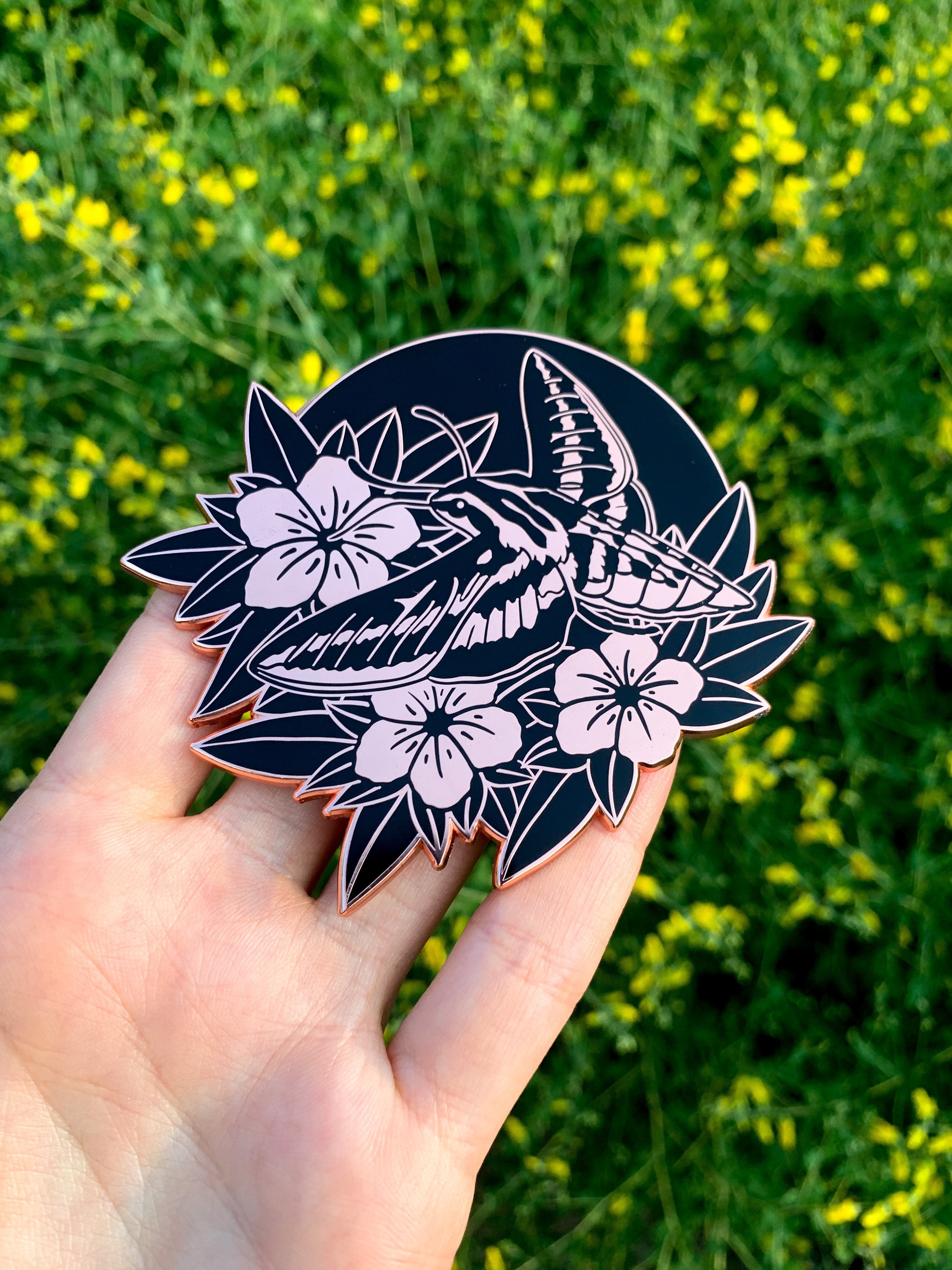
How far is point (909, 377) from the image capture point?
244 centimetres

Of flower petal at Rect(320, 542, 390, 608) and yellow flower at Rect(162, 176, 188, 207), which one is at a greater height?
yellow flower at Rect(162, 176, 188, 207)

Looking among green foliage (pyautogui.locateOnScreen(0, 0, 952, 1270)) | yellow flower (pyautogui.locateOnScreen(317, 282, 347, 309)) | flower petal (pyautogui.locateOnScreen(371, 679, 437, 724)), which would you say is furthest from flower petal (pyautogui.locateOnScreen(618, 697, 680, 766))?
yellow flower (pyautogui.locateOnScreen(317, 282, 347, 309))

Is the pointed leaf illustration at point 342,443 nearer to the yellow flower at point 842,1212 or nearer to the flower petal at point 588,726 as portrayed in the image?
the flower petal at point 588,726

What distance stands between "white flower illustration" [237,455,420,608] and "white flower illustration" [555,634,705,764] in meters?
0.40

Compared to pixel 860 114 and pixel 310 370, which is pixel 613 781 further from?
pixel 860 114

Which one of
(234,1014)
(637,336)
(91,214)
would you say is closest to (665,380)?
(637,336)

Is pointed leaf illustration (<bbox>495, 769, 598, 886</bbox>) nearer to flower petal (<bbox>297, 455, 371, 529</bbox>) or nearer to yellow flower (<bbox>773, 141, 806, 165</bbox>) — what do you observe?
flower petal (<bbox>297, 455, 371, 529</bbox>)

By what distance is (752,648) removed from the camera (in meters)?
1.72

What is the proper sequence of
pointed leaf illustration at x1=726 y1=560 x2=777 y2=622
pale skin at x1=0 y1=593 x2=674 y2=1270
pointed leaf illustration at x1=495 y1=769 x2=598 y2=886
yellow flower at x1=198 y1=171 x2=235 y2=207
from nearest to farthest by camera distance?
pale skin at x1=0 y1=593 x2=674 y2=1270 < pointed leaf illustration at x1=495 y1=769 x2=598 y2=886 < pointed leaf illustration at x1=726 y1=560 x2=777 y2=622 < yellow flower at x1=198 y1=171 x2=235 y2=207

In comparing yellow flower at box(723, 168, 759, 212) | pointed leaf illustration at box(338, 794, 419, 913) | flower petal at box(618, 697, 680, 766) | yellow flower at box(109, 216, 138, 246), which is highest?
yellow flower at box(723, 168, 759, 212)

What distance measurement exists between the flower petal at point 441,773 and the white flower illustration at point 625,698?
179mm

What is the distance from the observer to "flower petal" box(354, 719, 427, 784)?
1.68 m

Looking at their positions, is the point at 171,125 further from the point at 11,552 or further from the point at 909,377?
the point at 909,377

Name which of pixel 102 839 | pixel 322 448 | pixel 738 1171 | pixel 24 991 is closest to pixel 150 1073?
pixel 24 991
